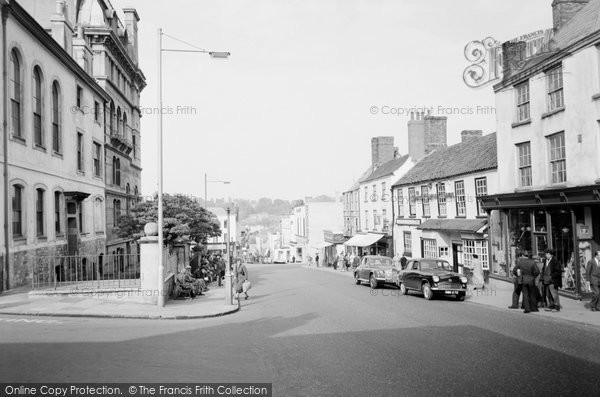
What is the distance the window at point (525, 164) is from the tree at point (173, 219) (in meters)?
16.5

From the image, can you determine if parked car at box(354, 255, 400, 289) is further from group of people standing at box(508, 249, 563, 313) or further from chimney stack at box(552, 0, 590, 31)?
chimney stack at box(552, 0, 590, 31)

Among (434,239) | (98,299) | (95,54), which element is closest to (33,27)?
(98,299)

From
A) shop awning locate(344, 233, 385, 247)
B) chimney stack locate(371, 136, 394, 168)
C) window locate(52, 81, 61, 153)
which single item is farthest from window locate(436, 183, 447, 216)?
window locate(52, 81, 61, 153)

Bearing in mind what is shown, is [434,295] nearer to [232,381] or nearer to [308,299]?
[308,299]

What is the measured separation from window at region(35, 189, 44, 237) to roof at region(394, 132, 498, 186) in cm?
2074

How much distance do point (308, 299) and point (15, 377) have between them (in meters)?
12.2

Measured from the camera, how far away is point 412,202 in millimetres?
33969

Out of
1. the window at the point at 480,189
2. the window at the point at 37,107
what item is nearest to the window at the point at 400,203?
the window at the point at 480,189

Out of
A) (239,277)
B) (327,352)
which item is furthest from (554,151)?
(327,352)

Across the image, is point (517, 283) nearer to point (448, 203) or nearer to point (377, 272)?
point (377, 272)

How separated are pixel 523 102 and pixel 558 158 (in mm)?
3363

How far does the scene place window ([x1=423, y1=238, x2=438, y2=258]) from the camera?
30.4m

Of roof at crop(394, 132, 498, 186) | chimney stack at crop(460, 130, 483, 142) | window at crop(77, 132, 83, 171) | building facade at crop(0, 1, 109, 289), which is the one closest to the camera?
building facade at crop(0, 1, 109, 289)

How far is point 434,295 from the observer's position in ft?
63.6
